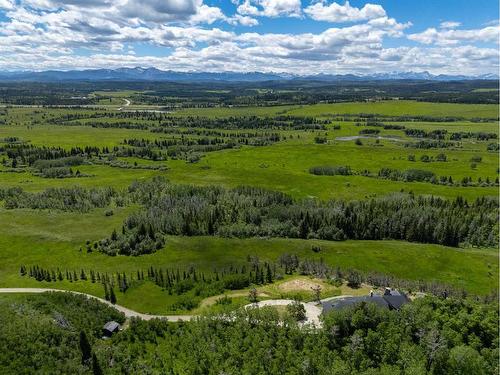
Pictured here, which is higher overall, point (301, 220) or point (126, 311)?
point (301, 220)

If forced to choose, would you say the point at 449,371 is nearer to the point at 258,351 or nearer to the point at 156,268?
the point at 258,351

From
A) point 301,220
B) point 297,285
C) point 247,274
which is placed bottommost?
point 247,274

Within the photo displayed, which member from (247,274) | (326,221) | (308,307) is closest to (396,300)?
(308,307)

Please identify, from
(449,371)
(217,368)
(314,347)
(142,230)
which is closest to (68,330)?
(217,368)

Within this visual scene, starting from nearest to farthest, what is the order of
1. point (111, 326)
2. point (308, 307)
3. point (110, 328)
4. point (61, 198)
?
point (110, 328) < point (111, 326) < point (308, 307) < point (61, 198)

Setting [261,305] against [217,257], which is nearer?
[261,305]

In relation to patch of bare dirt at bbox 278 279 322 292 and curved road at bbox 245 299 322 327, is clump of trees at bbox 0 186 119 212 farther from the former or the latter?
curved road at bbox 245 299 322 327

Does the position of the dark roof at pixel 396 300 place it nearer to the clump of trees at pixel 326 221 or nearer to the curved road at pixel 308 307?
the curved road at pixel 308 307

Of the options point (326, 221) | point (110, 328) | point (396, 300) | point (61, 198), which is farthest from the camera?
point (61, 198)

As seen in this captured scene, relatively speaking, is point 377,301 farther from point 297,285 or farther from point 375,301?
point 297,285

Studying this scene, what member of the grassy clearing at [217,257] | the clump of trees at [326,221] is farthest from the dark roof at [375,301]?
the clump of trees at [326,221]
